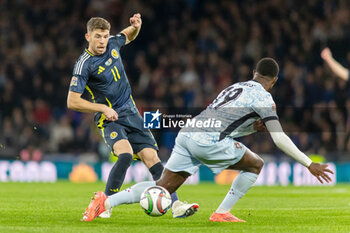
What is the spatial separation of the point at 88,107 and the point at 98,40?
80 cm

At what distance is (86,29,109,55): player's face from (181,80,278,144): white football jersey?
5.14 ft

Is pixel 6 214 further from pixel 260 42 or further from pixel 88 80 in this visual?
pixel 260 42

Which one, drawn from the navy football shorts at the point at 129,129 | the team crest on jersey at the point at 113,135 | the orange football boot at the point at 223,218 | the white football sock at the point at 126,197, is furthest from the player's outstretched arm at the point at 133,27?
the orange football boot at the point at 223,218

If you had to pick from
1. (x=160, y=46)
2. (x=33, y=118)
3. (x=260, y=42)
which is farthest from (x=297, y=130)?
(x=33, y=118)

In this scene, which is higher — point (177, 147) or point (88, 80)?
point (88, 80)

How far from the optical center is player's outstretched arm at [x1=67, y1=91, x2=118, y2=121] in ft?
22.6

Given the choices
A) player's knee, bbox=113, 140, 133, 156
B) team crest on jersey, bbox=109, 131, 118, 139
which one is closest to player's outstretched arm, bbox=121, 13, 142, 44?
team crest on jersey, bbox=109, 131, 118, 139

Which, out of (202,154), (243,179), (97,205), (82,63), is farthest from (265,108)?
(82,63)

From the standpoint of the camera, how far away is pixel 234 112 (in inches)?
→ 248

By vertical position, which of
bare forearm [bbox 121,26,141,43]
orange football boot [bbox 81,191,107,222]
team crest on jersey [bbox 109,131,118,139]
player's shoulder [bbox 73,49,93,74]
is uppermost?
bare forearm [bbox 121,26,141,43]

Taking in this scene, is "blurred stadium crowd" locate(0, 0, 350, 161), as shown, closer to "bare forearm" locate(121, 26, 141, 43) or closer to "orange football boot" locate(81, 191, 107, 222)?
"bare forearm" locate(121, 26, 141, 43)

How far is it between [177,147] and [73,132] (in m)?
11.0

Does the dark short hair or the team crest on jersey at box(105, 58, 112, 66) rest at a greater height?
the team crest on jersey at box(105, 58, 112, 66)

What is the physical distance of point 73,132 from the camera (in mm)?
17141
